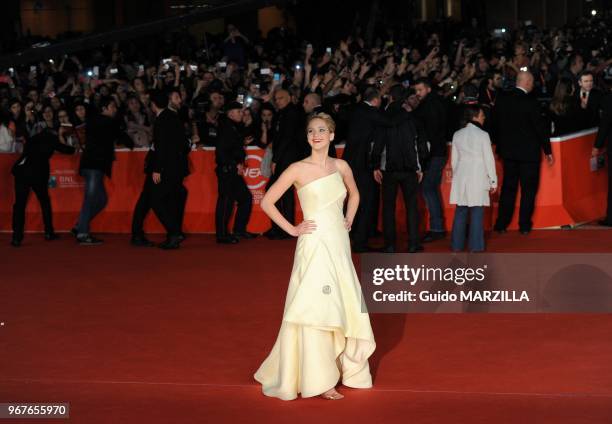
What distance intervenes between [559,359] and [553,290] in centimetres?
268

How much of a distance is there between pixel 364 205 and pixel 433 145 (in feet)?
4.81

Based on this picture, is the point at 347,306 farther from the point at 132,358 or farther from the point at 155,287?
the point at 155,287

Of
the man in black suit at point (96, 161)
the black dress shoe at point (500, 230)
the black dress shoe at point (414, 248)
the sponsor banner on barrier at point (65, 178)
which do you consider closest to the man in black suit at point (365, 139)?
the black dress shoe at point (414, 248)

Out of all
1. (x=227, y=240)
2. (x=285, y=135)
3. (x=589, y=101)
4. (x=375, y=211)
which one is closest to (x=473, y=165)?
(x=375, y=211)

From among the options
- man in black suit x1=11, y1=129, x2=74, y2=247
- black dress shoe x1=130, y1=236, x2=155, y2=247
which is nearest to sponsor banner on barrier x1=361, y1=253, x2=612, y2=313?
black dress shoe x1=130, y1=236, x2=155, y2=247

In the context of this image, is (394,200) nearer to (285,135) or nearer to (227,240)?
(285,135)

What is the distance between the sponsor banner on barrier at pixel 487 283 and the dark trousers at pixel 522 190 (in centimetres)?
158

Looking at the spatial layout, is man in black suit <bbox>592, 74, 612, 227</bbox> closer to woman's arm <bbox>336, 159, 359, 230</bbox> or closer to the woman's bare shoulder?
woman's arm <bbox>336, 159, 359, 230</bbox>

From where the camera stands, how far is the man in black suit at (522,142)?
48.9 feet

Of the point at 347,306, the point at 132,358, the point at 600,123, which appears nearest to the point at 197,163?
the point at 600,123

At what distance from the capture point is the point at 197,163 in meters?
16.6

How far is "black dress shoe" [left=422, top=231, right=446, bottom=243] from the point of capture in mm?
15214

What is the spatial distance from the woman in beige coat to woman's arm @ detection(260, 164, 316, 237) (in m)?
5.55

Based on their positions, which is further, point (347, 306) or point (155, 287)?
point (155, 287)
